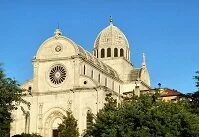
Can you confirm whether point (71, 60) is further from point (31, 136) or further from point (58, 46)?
point (31, 136)

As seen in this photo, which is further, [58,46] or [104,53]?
[104,53]

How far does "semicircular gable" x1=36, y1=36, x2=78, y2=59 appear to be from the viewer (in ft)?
283

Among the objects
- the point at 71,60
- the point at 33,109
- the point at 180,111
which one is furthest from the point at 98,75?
the point at 180,111

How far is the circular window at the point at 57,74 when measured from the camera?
8631 centimetres

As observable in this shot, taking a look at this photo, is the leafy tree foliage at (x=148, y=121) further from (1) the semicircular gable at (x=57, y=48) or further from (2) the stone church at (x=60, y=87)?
(1) the semicircular gable at (x=57, y=48)

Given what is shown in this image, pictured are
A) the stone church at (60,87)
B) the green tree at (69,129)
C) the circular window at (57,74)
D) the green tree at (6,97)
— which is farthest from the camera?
the circular window at (57,74)

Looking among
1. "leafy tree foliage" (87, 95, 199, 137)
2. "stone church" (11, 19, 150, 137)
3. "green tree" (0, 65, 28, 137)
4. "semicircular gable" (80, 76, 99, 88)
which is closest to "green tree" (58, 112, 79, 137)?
"stone church" (11, 19, 150, 137)

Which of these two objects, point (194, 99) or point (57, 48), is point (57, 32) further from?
point (194, 99)

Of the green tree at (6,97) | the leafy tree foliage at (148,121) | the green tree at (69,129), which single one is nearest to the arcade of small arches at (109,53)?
the green tree at (69,129)

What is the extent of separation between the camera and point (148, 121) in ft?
172

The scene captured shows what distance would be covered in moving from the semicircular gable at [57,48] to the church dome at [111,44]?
13.8 metres

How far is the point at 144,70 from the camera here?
335 ft

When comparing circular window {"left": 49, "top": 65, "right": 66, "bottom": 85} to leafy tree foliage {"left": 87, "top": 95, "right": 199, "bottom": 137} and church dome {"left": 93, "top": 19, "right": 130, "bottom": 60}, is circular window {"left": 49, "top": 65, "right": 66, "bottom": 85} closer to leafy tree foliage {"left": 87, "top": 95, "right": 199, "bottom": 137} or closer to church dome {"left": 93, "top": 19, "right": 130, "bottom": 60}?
church dome {"left": 93, "top": 19, "right": 130, "bottom": 60}

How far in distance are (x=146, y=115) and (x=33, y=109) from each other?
1448 inches
